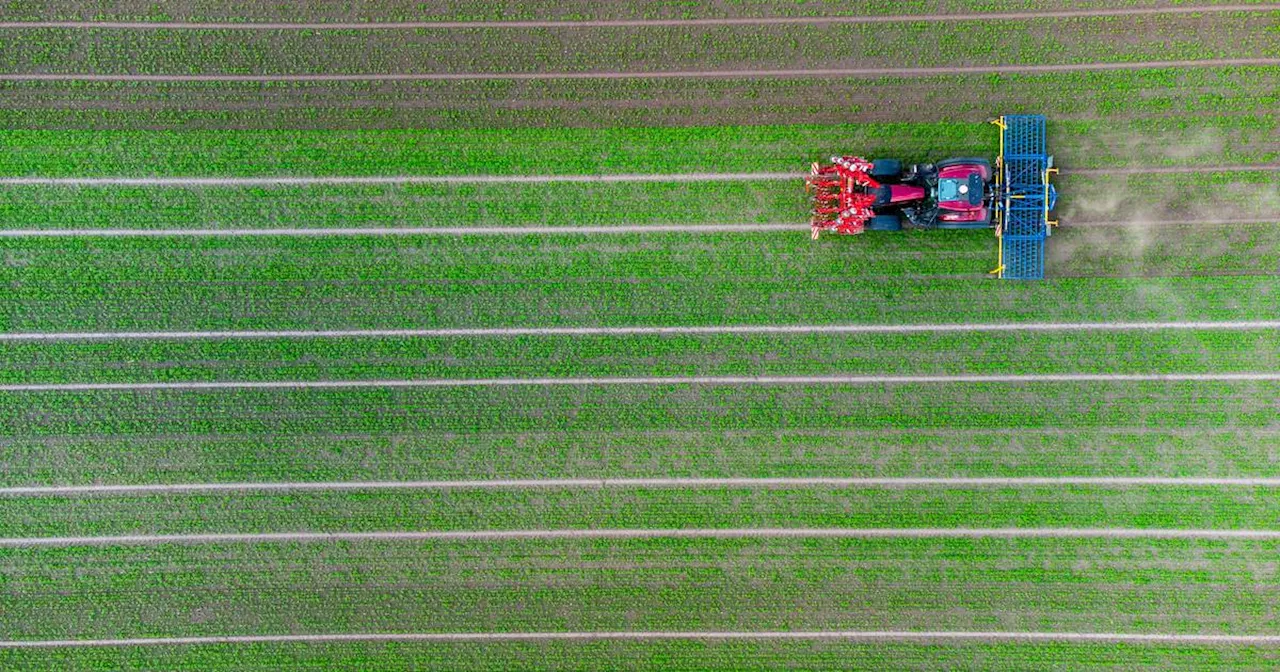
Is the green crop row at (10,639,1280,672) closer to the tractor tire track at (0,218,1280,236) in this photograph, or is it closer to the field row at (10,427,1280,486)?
the field row at (10,427,1280,486)

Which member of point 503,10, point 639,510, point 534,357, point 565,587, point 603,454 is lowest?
point 565,587

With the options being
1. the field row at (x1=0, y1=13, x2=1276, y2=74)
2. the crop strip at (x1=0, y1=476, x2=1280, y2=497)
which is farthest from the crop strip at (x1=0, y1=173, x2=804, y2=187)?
the crop strip at (x1=0, y1=476, x2=1280, y2=497)

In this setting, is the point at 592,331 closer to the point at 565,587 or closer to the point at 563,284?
the point at 563,284

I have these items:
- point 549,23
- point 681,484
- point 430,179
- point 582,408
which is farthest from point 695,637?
point 549,23

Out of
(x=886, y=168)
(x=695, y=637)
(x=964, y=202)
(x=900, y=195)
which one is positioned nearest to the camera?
(x=964, y=202)

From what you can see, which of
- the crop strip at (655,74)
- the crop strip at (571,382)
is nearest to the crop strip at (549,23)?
the crop strip at (655,74)

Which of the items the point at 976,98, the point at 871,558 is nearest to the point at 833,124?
the point at 976,98

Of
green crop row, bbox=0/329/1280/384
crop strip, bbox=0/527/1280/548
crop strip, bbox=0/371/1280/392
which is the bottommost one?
crop strip, bbox=0/527/1280/548
